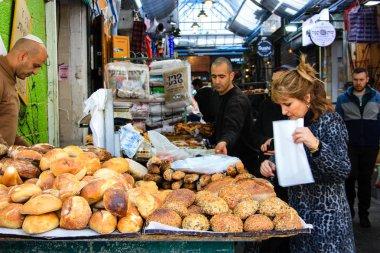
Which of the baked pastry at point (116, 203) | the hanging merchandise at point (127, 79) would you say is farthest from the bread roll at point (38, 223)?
the hanging merchandise at point (127, 79)

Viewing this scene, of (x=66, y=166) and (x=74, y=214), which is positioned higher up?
(x=66, y=166)

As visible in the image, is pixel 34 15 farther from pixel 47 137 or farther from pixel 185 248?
pixel 185 248

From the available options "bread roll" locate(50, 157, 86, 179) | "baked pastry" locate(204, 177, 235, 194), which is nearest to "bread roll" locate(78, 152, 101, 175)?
"bread roll" locate(50, 157, 86, 179)

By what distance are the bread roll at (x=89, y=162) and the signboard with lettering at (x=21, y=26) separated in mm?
2208

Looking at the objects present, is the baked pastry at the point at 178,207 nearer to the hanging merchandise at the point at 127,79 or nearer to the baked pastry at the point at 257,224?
the baked pastry at the point at 257,224

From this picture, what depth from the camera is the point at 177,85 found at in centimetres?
570

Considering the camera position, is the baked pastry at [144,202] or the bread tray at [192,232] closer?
the bread tray at [192,232]

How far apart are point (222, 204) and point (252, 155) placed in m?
2.82

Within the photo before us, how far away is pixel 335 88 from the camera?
13.3 meters

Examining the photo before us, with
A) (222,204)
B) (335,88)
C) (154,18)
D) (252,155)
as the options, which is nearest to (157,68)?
(252,155)

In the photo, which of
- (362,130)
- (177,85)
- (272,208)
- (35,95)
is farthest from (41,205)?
(362,130)

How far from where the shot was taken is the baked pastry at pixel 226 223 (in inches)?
78.5

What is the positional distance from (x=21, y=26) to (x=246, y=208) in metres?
3.46

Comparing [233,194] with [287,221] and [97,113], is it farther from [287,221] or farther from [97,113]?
[97,113]
